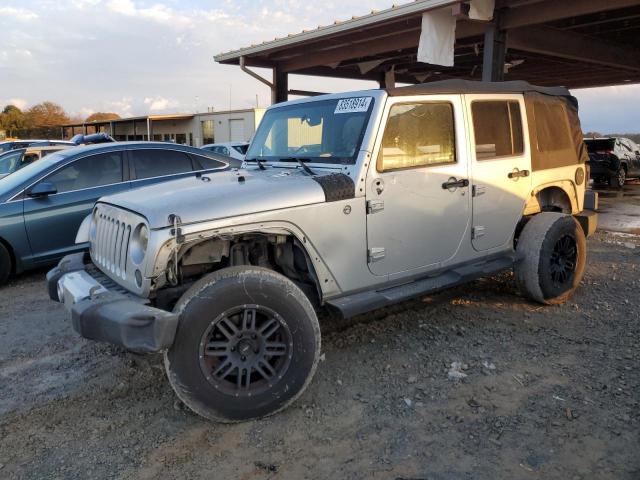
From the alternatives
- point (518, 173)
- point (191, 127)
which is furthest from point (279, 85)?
point (191, 127)

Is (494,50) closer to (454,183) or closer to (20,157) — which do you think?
(454,183)

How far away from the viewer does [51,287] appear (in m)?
3.73

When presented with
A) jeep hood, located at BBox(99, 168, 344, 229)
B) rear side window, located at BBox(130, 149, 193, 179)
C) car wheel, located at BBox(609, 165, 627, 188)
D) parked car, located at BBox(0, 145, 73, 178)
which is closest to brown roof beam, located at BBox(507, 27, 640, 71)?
car wheel, located at BBox(609, 165, 627, 188)

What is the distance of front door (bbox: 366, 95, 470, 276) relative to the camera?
367cm

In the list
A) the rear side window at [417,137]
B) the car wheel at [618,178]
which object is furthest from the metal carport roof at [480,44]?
the rear side window at [417,137]

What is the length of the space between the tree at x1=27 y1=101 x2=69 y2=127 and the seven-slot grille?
62.5m

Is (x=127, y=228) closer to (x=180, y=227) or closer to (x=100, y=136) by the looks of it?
(x=180, y=227)

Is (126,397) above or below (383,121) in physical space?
below

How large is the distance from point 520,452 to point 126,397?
94.2 inches

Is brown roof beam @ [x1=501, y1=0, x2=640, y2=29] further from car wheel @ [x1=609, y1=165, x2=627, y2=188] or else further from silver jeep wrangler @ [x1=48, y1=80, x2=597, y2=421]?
car wheel @ [x1=609, y1=165, x2=627, y2=188]

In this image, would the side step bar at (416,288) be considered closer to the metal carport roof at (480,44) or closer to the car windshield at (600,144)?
the metal carport roof at (480,44)

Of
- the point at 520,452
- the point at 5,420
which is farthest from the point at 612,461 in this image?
the point at 5,420

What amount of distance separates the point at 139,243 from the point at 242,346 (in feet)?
2.81

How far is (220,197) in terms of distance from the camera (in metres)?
3.09
